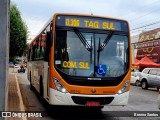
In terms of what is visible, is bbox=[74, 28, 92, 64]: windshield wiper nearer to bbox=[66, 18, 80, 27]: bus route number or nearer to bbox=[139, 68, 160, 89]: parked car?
bbox=[66, 18, 80, 27]: bus route number

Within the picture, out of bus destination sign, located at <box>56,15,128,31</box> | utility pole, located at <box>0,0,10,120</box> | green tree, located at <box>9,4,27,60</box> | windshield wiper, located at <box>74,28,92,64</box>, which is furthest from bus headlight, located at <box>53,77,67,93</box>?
green tree, located at <box>9,4,27,60</box>

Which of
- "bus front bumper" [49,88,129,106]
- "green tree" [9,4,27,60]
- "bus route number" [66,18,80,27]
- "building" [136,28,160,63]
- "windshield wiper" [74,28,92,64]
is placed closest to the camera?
"bus front bumper" [49,88,129,106]

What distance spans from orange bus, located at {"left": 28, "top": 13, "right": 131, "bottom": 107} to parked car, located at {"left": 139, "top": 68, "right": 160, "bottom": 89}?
1475cm

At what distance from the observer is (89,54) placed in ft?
33.2

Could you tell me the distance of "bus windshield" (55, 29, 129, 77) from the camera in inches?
393

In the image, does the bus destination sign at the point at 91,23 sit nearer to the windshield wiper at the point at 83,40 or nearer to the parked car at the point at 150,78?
the windshield wiper at the point at 83,40

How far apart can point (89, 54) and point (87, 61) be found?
0.24 m

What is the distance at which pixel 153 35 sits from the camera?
43.5 meters

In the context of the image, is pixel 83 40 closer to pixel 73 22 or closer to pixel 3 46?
pixel 73 22

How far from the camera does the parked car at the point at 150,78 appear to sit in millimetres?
24706

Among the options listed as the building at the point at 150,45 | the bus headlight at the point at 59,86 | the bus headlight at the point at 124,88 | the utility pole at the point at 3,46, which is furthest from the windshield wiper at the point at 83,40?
the building at the point at 150,45

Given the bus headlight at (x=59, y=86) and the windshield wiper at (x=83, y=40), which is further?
the windshield wiper at (x=83, y=40)

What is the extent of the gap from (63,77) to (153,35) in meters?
35.4

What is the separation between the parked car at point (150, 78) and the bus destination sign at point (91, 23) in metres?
14.6
